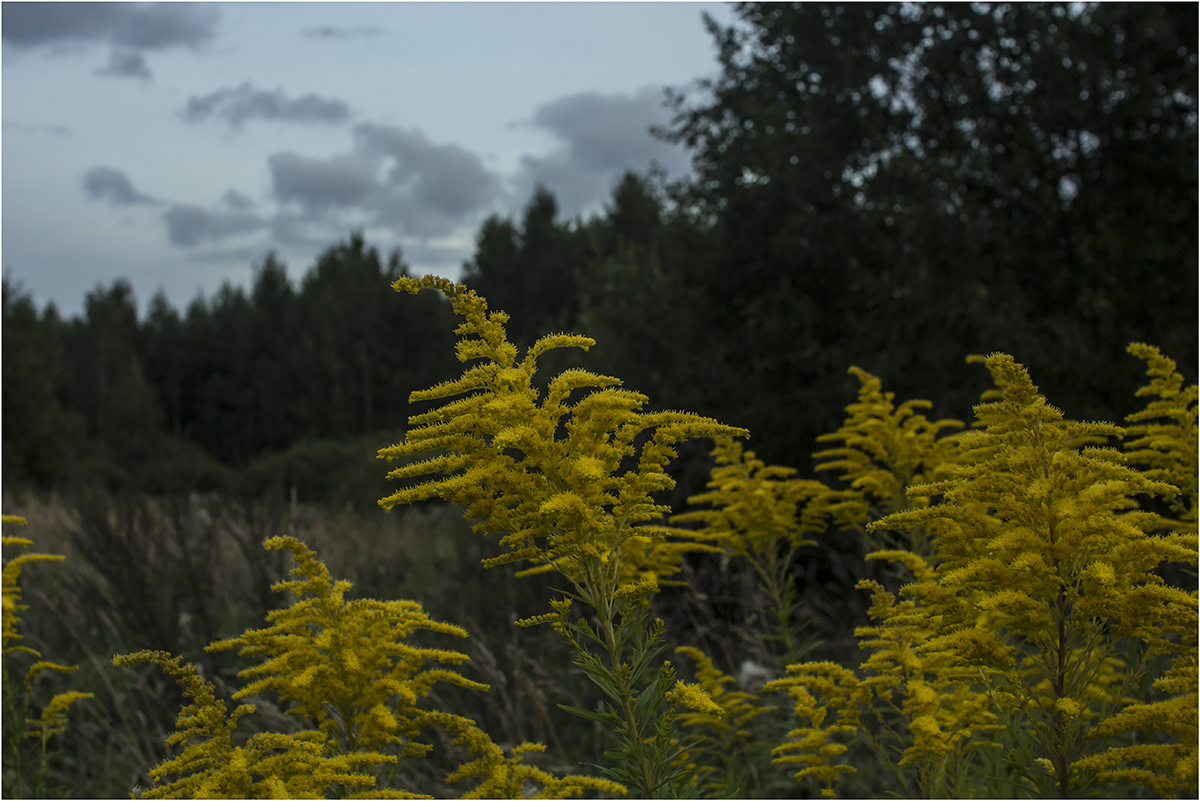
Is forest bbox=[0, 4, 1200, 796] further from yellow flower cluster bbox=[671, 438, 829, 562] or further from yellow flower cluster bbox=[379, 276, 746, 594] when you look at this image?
yellow flower cluster bbox=[379, 276, 746, 594]

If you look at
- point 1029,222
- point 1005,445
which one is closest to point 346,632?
point 1005,445

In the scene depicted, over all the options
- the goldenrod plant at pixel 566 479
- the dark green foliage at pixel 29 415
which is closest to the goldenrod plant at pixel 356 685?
the goldenrod plant at pixel 566 479

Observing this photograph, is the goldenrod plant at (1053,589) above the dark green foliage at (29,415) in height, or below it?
below

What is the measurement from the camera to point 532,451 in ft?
7.08

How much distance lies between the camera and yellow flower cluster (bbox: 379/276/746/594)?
212cm

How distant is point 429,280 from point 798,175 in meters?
7.89

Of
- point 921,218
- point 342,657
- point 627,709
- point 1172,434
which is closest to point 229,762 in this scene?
point 342,657

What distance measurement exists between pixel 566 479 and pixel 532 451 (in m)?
0.11

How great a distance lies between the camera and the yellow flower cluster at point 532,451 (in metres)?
2.12

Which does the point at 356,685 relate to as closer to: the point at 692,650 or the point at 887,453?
the point at 692,650

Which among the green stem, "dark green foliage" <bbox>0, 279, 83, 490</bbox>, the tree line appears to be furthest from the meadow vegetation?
"dark green foliage" <bbox>0, 279, 83, 490</bbox>

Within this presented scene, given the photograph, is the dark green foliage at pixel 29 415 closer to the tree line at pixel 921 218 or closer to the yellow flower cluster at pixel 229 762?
the tree line at pixel 921 218

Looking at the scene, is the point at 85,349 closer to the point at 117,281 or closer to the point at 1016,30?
the point at 117,281

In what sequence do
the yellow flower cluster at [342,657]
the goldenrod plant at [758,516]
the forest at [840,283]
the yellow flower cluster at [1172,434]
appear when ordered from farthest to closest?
the forest at [840,283], the goldenrod plant at [758,516], the yellow flower cluster at [1172,434], the yellow flower cluster at [342,657]
